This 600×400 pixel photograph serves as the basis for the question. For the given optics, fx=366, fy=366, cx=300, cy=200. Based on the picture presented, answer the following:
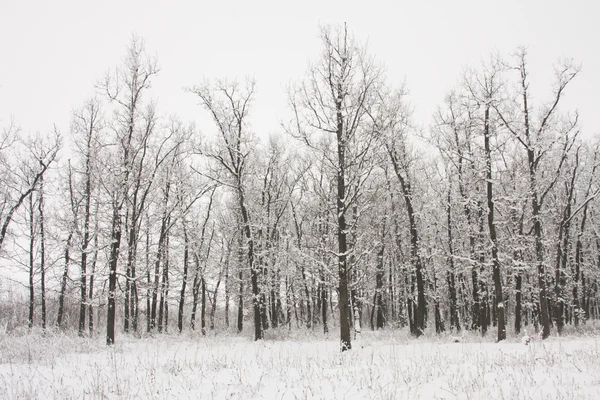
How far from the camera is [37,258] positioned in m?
24.2

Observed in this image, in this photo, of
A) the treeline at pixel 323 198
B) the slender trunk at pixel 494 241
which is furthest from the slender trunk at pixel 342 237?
the slender trunk at pixel 494 241

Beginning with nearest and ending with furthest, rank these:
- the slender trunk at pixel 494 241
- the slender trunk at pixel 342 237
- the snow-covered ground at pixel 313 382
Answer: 1. the snow-covered ground at pixel 313 382
2. the slender trunk at pixel 342 237
3. the slender trunk at pixel 494 241

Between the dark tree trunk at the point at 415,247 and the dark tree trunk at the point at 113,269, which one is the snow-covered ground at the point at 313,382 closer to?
the dark tree trunk at the point at 113,269

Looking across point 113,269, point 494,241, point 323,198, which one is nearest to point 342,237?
point 323,198

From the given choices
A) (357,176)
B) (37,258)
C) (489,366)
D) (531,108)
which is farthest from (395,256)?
(37,258)

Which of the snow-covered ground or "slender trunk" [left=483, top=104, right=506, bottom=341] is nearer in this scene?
the snow-covered ground

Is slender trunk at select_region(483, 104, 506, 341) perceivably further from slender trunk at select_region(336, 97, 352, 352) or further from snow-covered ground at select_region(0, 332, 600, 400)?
snow-covered ground at select_region(0, 332, 600, 400)

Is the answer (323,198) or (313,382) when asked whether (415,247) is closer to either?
(323,198)

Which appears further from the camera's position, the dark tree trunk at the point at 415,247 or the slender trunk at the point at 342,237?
the dark tree trunk at the point at 415,247

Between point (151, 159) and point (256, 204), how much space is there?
7.47m

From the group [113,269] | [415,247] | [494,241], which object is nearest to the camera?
[113,269]

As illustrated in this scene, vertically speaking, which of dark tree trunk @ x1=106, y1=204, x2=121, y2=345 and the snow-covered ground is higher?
dark tree trunk @ x1=106, y1=204, x2=121, y2=345

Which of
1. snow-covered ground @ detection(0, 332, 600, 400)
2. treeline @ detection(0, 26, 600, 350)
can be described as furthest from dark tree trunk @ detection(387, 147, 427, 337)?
snow-covered ground @ detection(0, 332, 600, 400)

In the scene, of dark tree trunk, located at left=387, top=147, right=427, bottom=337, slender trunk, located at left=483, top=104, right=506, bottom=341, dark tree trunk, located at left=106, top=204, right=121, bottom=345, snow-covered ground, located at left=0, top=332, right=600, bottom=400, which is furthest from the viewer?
dark tree trunk, located at left=387, top=147, right=427, bottom=337
